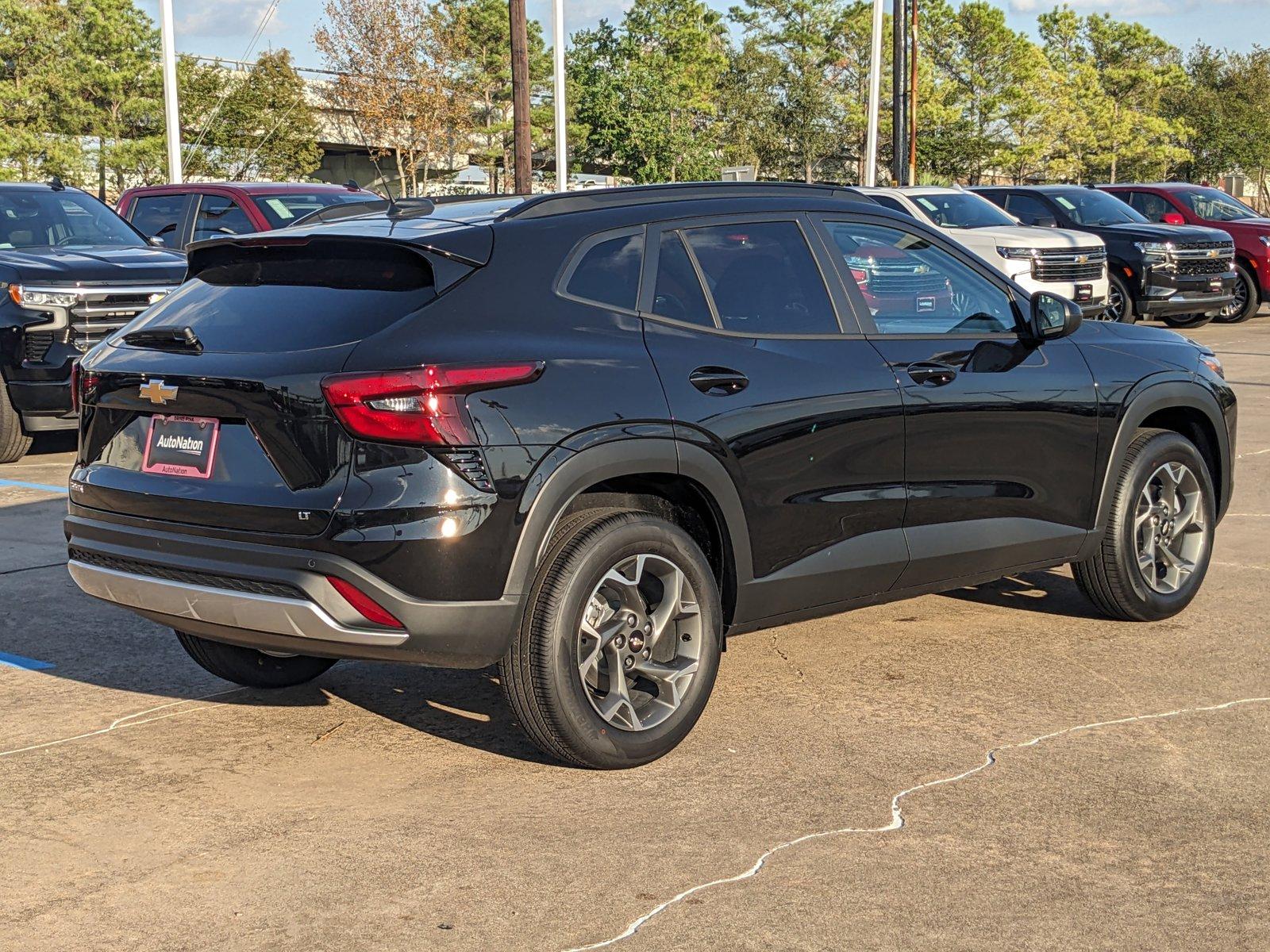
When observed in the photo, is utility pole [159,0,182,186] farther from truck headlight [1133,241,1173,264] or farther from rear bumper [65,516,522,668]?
rear bumper [65,516,522,668]

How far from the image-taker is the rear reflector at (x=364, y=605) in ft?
13.8

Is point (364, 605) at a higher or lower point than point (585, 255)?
lower

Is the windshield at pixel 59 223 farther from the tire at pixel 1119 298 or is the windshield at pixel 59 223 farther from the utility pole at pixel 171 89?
the tire at pixel 1119 298

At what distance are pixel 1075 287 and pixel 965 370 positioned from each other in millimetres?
13801

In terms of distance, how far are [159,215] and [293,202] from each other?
153cm

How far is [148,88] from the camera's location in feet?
164

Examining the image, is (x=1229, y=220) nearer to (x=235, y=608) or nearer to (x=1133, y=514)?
(x=1133, y=514)

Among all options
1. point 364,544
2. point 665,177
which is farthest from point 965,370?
point 665,177

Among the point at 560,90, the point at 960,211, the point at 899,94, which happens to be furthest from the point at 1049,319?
the point at 899,94

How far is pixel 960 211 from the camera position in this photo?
62.3 feet

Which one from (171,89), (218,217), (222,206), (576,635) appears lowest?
(576,635)

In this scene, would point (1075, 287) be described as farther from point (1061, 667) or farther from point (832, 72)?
point (832, 72)

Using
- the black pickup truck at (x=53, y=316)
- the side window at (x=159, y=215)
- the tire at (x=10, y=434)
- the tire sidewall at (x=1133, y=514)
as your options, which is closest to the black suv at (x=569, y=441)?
the tire sidewall at (x=1133, y=514)

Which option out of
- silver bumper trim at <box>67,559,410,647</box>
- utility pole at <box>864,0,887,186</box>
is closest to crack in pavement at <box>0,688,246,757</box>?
silver bumper trim at <box>67,559,410,647</box>
